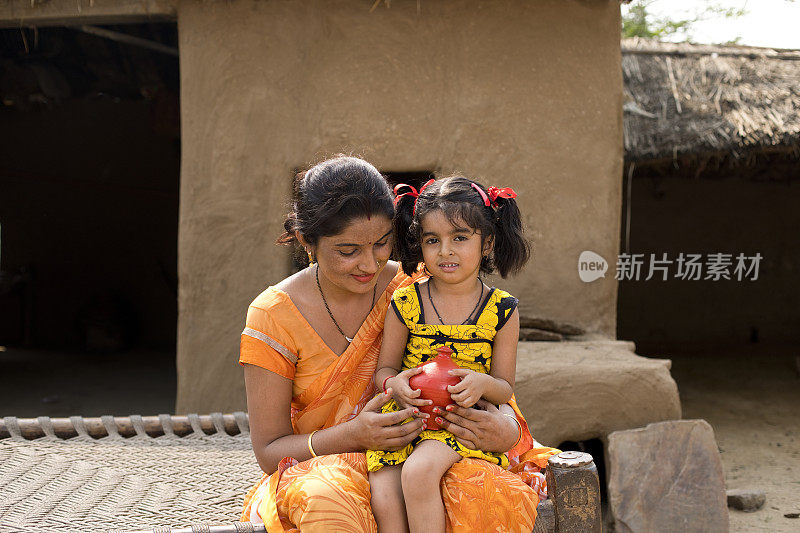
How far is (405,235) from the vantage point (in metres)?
2.20

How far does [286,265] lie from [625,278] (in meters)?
4.75

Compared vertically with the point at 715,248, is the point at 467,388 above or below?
below

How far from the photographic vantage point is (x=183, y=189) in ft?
14.7

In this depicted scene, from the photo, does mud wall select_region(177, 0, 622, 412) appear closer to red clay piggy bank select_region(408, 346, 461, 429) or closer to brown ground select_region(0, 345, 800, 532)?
brown ground select_region(0, 345, 800, 532)

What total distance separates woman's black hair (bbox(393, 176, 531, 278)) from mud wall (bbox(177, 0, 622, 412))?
2.28 m

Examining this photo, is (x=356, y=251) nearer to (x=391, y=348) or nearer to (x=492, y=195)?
(x=391, y=348)

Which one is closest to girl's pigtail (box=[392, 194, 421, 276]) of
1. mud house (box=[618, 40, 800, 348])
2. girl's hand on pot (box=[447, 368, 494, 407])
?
girl's hand on pot (box=[447, 368, 494, 407])

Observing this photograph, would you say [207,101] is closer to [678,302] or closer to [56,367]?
[56,367]

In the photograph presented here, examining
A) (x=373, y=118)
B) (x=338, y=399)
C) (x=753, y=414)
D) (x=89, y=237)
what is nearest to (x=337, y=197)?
(x=338, y=399)

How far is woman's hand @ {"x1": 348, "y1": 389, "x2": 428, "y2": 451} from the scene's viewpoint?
1849 mm

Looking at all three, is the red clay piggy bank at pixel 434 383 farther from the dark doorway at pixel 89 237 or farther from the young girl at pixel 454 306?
the dark doorway at pixel 89 237

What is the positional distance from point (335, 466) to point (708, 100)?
5543mm

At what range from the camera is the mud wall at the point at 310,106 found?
4426mm

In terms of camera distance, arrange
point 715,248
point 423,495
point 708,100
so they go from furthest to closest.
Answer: point 715,248, point 708,100, point 423,495
